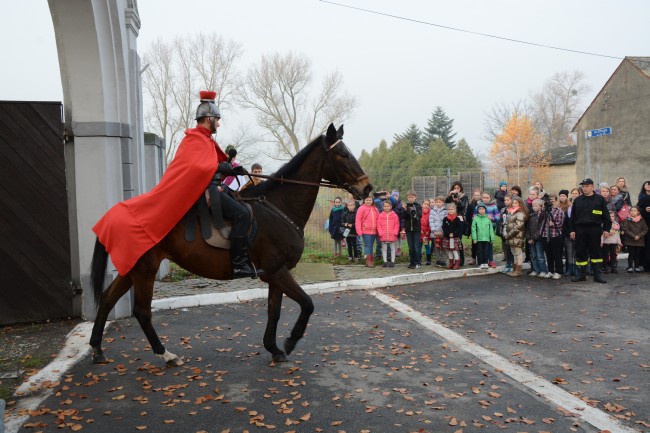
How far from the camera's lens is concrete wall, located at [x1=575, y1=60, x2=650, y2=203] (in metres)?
31.7

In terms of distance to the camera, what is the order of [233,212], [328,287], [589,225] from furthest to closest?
[589,225], [328,287], [233,212]

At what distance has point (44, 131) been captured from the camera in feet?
26.8

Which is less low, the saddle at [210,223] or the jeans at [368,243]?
A: the saddle at [210,223]

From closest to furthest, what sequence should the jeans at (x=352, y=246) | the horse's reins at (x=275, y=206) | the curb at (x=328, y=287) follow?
the horse's reins at (x=275, y=206) < the curb at (x=328, y=287) < the jeans at (x=352, y=246)

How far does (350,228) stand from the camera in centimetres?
1436

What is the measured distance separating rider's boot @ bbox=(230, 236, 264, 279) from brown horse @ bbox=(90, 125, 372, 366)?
8cm

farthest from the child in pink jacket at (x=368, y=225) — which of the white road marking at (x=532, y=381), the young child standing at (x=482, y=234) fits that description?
the white road marking at (x=532, y=381)

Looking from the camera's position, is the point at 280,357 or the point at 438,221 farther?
the point at 438,221

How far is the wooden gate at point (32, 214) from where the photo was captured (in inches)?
317

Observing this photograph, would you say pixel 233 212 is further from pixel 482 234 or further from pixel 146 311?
pixel 482 234

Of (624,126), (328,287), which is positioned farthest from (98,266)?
(624,126)

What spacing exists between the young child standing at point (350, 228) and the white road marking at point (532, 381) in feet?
19.0

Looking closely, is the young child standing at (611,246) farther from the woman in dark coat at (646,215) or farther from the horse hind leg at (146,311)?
the horse hind leg at (146,311)

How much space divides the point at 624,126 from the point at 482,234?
84.7 feet
